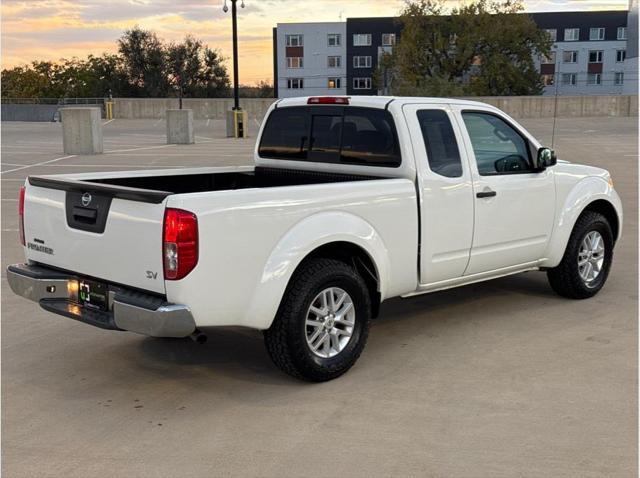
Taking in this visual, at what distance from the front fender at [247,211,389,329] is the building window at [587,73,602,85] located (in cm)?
7745

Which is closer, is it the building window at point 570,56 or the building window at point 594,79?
the building window at point 594,79

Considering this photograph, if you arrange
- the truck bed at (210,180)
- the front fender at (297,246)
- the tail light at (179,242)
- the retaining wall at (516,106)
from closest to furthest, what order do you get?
the tail light at (179,242), the front fender at (297,246), the truck bed at (210,180), the retaining wall at (516,106)

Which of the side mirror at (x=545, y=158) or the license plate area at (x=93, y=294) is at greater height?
the side mirror at (x=545, y=158)

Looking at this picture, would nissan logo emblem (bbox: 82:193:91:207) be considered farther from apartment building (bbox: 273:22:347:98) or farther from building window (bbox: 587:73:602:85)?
building window (bbox: 587:73:602:85)

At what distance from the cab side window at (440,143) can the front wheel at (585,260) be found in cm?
172

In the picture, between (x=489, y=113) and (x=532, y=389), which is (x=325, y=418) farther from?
(x=489, y=113)

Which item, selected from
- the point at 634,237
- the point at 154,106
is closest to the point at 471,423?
the point at 634,237

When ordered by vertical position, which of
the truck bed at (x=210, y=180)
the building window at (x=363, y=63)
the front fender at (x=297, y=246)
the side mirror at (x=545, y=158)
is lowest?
the front fender at (x=297, y=246)

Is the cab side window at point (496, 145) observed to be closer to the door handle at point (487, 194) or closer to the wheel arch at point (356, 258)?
the door handle at point (487, 194)

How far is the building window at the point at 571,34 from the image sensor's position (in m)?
76.9

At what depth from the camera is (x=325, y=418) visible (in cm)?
432

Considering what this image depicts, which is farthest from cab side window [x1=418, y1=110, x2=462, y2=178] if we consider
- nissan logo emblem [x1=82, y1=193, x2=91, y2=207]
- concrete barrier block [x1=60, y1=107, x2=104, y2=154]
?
concrete barrier block [x1=60, y1=107, x2=104, y2=154]

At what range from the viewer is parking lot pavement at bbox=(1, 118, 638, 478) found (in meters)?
3.82

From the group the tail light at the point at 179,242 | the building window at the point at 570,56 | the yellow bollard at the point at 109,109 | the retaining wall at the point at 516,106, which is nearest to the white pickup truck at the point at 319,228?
the tail light at the point at 179,242
